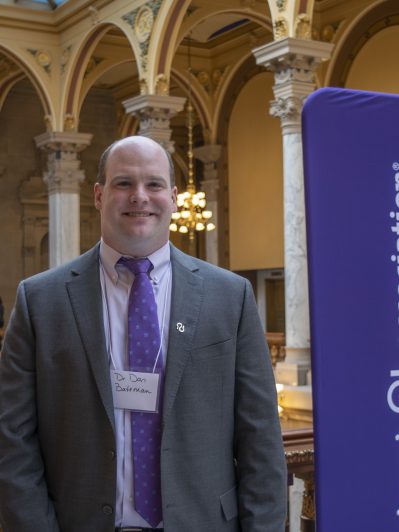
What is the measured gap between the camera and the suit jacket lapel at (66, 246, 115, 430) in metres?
2.02

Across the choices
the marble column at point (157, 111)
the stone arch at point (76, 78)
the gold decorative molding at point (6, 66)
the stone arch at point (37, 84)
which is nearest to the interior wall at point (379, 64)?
the marble column at point (157, 111)

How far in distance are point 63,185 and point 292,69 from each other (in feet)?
22.7

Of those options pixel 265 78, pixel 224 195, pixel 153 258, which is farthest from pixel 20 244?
pixel 153 258

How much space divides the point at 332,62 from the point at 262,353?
502 inches

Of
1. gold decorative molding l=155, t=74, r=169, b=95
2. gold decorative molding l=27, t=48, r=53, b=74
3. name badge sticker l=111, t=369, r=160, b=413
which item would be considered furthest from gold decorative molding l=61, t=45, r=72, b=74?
name badge sticker l=111, t=369, r=160, b=413

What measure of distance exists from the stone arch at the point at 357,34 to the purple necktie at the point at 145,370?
1201 cm

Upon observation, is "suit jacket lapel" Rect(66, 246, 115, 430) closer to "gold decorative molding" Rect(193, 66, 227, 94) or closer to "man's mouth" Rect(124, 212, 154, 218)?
"man's mouth" Rect(124, 212, 154, 218)

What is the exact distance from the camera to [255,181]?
1686 cm

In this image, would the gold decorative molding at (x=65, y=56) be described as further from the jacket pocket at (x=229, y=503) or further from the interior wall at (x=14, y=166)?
the jacket pocket at (x=229, y=503)

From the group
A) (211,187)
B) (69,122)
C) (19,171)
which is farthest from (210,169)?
Result: (19,171)

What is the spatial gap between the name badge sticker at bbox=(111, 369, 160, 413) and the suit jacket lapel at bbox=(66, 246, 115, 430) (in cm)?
3

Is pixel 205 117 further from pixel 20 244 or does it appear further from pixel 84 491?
pixel 84 491

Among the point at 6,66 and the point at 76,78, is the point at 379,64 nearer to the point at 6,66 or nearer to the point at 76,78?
the point at 76,78

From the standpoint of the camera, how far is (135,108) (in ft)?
43.0
